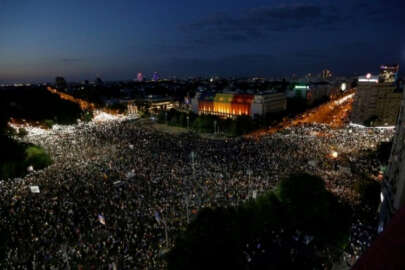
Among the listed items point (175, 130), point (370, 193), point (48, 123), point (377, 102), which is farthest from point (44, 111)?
point (377, 102)

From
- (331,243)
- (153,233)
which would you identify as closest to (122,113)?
(153,233)

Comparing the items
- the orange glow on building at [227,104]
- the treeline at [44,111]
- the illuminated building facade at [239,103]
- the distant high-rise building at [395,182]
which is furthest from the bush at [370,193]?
the treeline at [44,111]

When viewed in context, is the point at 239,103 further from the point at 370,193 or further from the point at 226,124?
the point at 370,193

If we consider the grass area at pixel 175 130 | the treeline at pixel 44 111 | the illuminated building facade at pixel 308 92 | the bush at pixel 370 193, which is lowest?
the grass area at pixel 175 130

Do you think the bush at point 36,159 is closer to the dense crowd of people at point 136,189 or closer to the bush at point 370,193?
the dense crowd of people at point 136,189

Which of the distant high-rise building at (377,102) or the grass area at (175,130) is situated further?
the distant high-rise building at (377,102)

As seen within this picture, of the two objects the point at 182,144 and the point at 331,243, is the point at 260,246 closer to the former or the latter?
the point at 331,243
